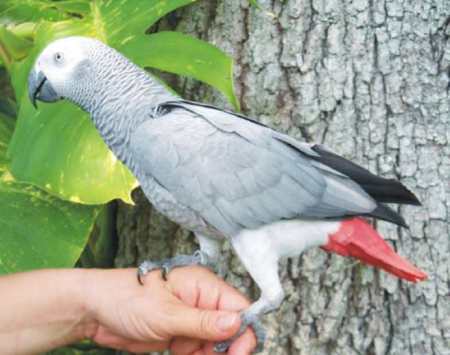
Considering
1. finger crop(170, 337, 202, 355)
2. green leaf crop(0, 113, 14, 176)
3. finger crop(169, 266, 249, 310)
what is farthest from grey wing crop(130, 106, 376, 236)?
green leaf crop(0, 113, 14, 176)

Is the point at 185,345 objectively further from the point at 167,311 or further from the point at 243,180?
the point at 243,180

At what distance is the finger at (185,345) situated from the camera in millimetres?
1260

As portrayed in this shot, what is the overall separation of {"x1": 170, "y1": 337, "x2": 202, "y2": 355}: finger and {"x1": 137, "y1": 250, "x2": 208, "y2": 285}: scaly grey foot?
109mm

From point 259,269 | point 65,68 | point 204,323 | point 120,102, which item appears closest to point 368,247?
point 259,269

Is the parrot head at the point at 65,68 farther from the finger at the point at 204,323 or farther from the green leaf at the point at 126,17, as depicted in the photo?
the finger at the point at 204,323

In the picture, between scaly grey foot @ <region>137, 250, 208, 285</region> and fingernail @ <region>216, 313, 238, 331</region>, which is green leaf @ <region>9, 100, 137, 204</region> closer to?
A: scaly grey foot @ <region>137, 250, 208, 285</region>

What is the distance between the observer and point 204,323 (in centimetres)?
111

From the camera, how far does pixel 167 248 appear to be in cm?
161

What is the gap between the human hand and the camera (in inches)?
44.2

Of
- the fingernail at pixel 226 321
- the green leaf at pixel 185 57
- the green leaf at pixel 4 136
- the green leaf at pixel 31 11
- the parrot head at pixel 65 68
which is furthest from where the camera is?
the green leaf at pixel 31 11

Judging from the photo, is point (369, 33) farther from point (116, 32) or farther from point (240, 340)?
point (240, 340)

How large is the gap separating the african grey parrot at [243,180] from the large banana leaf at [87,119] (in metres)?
0.11

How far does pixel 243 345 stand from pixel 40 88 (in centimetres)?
53

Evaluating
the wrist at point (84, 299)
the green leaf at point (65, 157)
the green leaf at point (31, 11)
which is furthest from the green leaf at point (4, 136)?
the wrist at point (84, 299)
